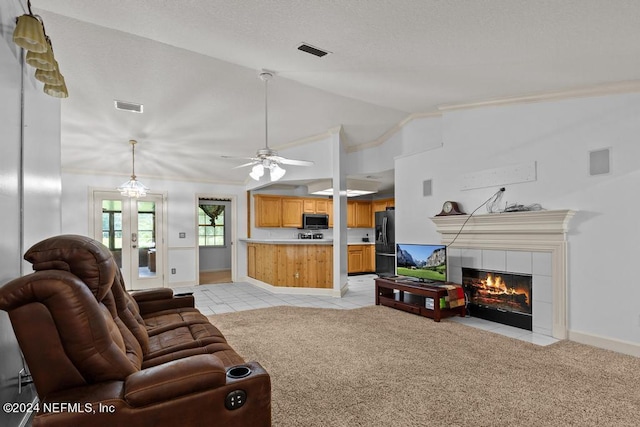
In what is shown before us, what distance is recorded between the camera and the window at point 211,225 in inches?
394

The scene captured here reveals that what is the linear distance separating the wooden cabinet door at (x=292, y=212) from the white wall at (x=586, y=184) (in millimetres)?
4782

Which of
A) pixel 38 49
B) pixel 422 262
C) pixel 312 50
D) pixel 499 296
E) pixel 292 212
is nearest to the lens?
pixel 38 49

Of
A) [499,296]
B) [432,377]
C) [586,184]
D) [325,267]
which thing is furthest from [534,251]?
[325,267]

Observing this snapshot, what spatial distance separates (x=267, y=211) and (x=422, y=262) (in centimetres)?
448

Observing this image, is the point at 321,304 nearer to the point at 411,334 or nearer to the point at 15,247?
the point at 411,334

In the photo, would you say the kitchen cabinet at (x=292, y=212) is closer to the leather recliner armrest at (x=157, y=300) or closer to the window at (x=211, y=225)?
the window at (x=211, y=225)

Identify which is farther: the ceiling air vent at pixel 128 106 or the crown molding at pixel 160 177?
the crown molding at pixel 160 177

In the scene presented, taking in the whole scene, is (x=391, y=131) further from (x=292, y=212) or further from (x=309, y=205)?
(x=292, y=212)

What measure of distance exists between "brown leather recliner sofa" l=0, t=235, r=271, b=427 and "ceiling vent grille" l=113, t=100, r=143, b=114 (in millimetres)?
3570

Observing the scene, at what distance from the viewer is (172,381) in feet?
4.58

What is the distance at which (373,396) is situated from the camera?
2438mm

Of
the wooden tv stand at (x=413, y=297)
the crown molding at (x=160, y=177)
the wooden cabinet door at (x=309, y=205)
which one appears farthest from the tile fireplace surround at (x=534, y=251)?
the crown molding at (x=160, y=177)

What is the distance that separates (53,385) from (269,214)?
6976 millimetres

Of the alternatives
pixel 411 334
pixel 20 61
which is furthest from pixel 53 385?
pixel 411 334
